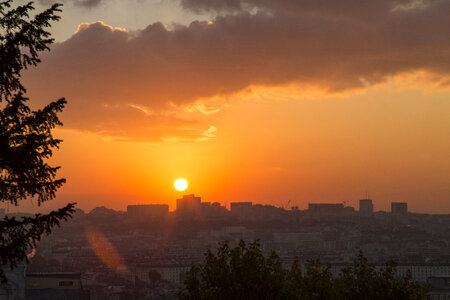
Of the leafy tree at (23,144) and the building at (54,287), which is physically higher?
the leafy tree at (23,144)

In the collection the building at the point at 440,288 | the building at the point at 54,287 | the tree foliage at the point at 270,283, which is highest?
the tree foliage at the point at 270,283

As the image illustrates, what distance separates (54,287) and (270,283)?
140ft

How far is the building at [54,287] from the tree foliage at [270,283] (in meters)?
35.0

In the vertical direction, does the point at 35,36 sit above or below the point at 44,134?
above

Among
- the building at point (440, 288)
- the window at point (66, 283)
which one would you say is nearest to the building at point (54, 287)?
the window at point (66, 283)

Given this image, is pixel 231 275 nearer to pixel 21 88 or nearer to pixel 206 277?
pixel 206 277

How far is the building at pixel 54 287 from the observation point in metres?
64.6

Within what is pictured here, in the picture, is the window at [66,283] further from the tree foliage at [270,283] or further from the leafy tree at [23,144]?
the leafy tree at [23,144]

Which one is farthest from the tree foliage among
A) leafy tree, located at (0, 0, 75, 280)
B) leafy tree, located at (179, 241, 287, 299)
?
leafy tree, located at (0, 0, 75, 280)

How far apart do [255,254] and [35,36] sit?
15480 millimetres

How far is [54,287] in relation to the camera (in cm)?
6844

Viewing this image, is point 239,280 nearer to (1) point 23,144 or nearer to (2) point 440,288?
(1) point 23,144

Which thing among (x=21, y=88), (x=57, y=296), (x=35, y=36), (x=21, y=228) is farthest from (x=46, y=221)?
(x=57, y=296)

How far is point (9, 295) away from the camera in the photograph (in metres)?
31.7
